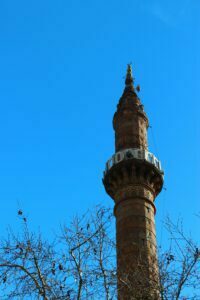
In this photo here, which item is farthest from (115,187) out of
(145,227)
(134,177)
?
(145,227)

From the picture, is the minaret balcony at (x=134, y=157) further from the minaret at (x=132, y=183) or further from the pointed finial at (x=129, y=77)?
the pointed finial at (x=129, y=77)

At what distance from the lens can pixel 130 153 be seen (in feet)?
85.3

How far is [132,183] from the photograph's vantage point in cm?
2530

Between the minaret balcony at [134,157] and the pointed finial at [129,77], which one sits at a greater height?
the pointed finial at [129,77]

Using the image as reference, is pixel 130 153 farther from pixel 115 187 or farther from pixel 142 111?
pixel 142 111

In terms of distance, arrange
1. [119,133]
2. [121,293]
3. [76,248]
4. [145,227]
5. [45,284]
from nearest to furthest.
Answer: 1. [45,284]
2. [76,248]
3. [121,293]
4. [145,227]
5. [119,133]

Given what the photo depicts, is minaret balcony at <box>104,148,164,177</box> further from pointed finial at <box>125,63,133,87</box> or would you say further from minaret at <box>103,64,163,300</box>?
pointed finial at <box>125,63,133,87</box>

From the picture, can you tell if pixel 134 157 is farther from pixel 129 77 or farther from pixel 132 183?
pixel 129 77

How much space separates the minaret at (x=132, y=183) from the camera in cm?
2302

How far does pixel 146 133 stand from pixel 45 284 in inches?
686

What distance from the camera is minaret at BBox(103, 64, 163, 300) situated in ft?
75.5

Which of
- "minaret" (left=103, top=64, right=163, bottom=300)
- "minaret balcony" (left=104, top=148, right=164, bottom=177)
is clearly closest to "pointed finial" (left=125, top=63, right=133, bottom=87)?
"minaret" (left=103, top=64, right=163, bottom=300)

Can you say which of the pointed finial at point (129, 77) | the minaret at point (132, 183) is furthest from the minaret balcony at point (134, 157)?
the pointed finial at point (129, 77)

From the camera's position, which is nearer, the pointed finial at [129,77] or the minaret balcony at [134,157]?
the minaret balcony at [134,157]
